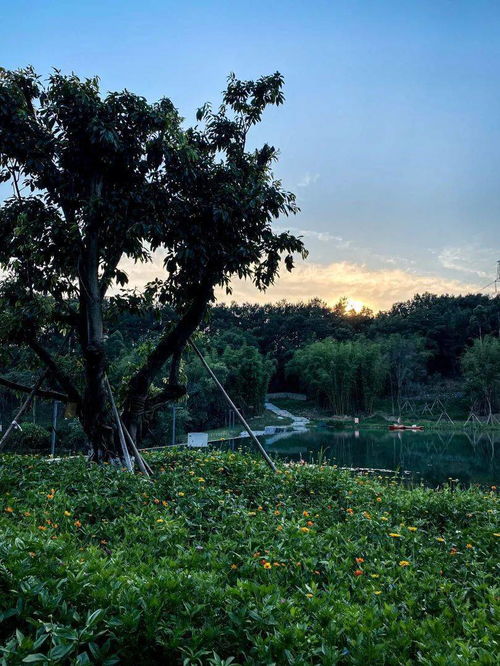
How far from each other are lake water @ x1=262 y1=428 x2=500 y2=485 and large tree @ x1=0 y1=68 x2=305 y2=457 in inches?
146

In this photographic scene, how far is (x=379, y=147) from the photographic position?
8430 millimetres

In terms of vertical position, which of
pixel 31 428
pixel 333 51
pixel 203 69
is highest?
pixel 333 51

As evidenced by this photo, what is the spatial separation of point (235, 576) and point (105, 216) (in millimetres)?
3563

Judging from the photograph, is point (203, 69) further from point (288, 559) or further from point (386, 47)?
point (288, 559)

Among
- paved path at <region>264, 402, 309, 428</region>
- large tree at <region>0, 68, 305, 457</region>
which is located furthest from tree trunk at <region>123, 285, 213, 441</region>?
paved path at <region>264, 402, 309, 428</region>

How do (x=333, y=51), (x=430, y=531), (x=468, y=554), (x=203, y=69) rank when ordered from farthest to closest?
(x=333, y=51) < (x=203, y=69) < (x=430, y=531) < (x=468, y=554)

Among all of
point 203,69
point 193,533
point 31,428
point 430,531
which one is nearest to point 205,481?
point 193,533

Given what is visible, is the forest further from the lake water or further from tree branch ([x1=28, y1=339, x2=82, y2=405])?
tree branch ([x1=28, y1=339, x2=82, y2=405])

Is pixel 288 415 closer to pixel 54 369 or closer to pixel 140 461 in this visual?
pixel 54 369

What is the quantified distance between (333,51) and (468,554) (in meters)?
5.99

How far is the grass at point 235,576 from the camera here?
156cm

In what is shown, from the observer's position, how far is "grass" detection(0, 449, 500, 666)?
1.56m

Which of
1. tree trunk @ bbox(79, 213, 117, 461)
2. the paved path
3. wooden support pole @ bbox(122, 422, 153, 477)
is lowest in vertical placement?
the paved path

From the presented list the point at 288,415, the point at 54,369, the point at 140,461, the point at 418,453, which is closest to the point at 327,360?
the point at 288,415
